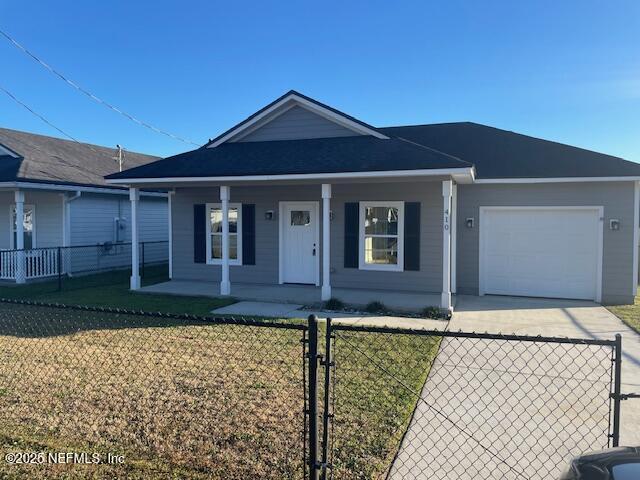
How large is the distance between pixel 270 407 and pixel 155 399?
121 centimetres

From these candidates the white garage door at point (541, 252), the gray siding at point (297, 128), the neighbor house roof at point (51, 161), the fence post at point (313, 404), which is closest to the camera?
the fence post at point (313, 404)

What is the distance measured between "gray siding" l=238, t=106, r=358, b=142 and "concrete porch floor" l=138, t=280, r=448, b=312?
13.2 feet

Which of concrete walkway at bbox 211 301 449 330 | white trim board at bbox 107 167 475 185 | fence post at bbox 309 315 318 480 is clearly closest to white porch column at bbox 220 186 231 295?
white trim board at bbox 107 167 475 185

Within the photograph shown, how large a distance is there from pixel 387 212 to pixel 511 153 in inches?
153

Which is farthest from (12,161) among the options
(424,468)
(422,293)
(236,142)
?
(424,468)

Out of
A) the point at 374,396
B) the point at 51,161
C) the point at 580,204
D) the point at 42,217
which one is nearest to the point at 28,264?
the point at 42,217

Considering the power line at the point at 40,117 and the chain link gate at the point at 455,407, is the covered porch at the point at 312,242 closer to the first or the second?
the chain link gate at the point at 455,407

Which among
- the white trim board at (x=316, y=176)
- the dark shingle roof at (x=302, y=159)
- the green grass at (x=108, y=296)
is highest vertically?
the dark shingle roof at (x=302, y=159)

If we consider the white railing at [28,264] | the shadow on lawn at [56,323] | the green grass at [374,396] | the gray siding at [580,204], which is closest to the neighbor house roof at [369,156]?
the gray siding at [580,204]

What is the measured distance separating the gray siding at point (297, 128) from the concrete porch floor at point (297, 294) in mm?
4010

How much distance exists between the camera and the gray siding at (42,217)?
1516 centimetres

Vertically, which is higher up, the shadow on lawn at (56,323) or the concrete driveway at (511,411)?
the shadow on lawn at (56,323)

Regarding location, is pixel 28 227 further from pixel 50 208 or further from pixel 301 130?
pixel 301 130

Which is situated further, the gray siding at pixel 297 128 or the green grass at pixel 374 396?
the gray siding at pixel 297 128
